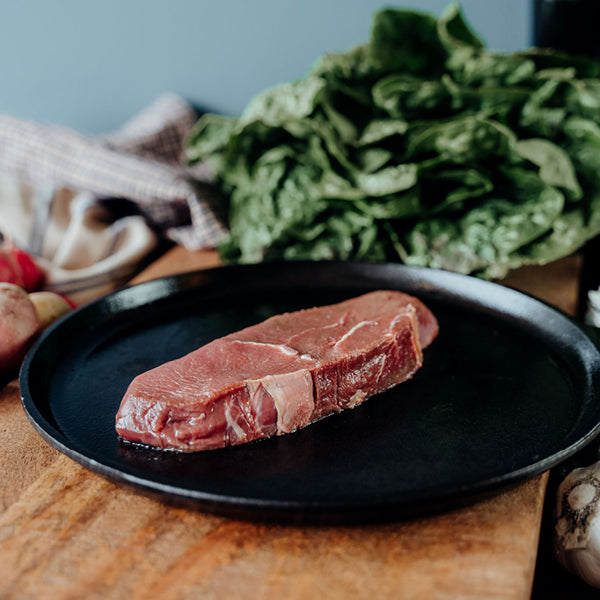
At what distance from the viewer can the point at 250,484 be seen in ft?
4.23

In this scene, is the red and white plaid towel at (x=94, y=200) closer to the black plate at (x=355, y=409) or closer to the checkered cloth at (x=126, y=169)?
the checkered cloth at (x=126, y=169)

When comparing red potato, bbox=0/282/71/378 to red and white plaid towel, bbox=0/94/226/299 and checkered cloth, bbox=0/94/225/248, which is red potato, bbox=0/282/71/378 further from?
checkered cloth, bbox=0/94/225/248

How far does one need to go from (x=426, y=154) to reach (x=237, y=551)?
163 centimetres

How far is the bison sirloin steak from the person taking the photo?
1.38 metres

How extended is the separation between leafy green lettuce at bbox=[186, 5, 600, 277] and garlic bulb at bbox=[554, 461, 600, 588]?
0.92 metres

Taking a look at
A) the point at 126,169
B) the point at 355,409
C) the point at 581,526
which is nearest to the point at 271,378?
the point at 355,409

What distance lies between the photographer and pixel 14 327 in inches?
70.6

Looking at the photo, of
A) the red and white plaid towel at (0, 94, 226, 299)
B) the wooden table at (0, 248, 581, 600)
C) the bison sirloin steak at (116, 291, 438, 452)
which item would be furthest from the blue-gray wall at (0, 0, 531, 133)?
the wooden table at (0, 248, 581, 600)

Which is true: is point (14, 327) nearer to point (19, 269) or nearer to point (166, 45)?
point (19, 269)

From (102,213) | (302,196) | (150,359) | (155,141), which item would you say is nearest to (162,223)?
(102,213)

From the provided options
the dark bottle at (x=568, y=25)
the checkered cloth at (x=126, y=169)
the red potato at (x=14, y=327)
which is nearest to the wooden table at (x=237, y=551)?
the red potato at (x=14, y=327)

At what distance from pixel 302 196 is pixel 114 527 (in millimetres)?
1499

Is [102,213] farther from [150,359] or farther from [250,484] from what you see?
[250,484]

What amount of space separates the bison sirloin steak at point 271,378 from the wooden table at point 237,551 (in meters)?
0.16
